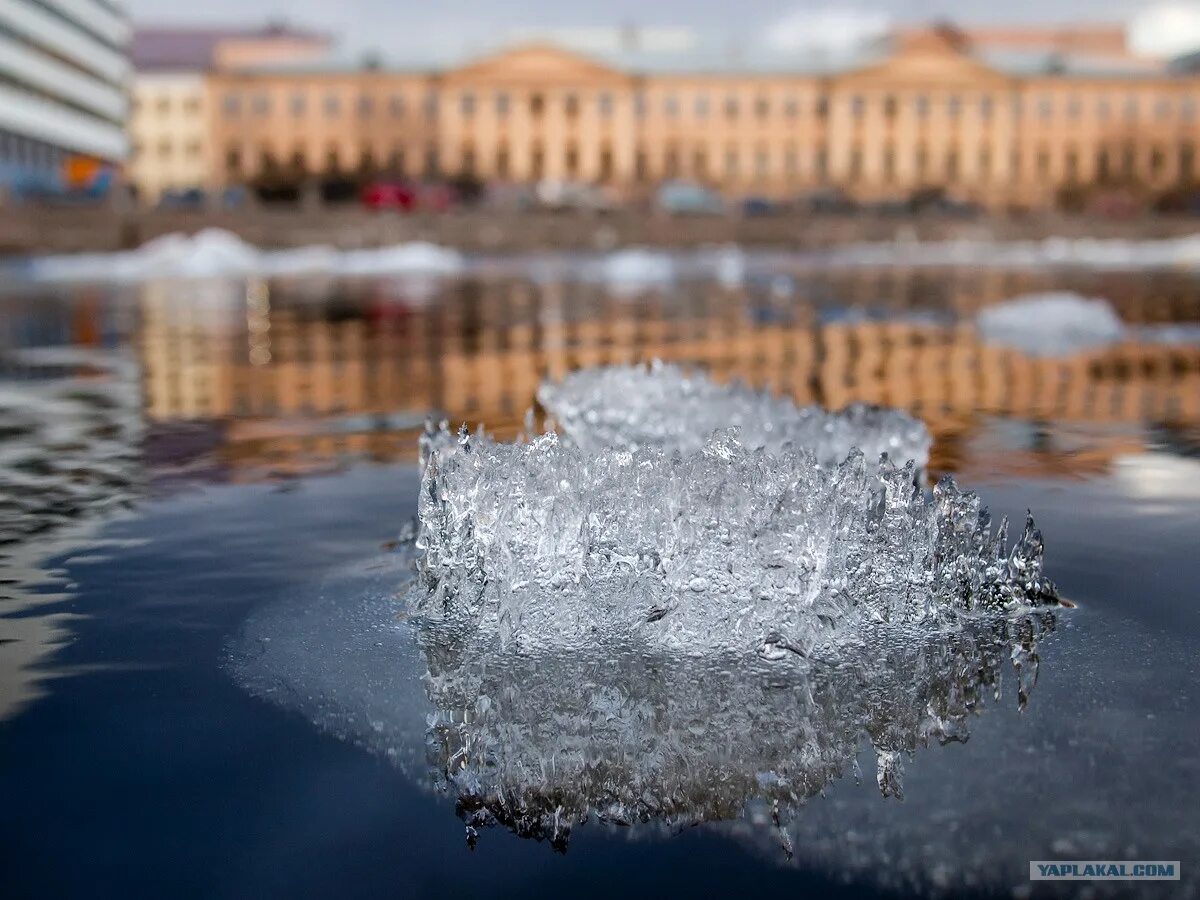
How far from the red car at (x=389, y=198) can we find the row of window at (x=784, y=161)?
4427 cm

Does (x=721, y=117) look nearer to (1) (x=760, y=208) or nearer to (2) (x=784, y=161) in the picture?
(2) (x=784, y=161)

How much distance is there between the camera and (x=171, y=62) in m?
118

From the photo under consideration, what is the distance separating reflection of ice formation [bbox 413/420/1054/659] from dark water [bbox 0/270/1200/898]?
1.12 feet

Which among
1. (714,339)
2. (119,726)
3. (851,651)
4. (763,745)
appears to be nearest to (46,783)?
(119,726)

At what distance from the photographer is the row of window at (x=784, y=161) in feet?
336

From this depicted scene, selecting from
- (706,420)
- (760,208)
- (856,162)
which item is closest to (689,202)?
(760,208)

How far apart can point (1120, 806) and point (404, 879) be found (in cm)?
139

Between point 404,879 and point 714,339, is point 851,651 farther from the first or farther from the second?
point 714,339

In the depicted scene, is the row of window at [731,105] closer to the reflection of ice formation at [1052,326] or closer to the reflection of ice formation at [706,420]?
the reflection of ice formation at [1052,326]

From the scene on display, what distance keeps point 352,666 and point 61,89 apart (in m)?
87.6

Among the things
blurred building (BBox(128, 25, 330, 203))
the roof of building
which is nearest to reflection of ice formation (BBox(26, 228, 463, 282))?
blurred building (BBox(128, 25, 330, 203))

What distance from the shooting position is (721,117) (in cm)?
10194

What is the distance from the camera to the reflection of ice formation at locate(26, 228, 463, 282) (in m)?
35.0

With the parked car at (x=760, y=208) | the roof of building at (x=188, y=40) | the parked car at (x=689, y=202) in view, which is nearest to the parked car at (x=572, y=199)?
the parked car at (x=689, y=202)
